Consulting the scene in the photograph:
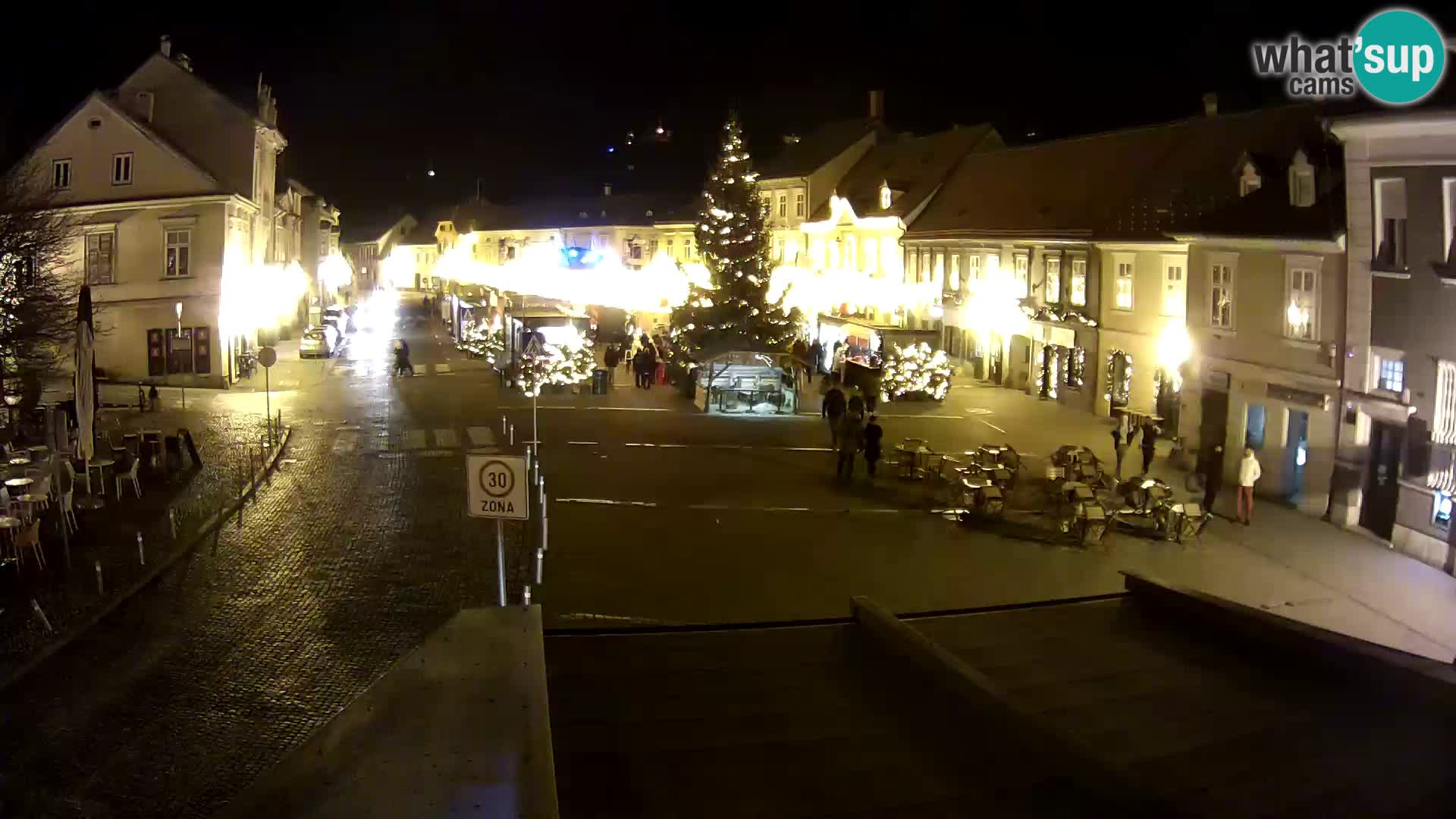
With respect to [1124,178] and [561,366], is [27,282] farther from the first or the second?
[1124,178]

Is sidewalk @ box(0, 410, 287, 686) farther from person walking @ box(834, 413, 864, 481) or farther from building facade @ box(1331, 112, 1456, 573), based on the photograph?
building facade @ box(1331, 112, 1456, 573)

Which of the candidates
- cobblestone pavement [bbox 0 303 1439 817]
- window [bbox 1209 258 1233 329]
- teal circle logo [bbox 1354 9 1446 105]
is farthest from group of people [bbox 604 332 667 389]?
teal circle logo [bbox 1354 9 1446 105]

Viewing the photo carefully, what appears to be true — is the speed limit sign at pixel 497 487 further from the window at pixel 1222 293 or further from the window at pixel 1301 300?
the window at pixel 1222 293

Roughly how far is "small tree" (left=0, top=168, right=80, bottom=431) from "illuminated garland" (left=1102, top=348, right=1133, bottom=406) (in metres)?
26.1

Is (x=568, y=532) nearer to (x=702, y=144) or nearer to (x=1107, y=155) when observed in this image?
(x=1107, y=155)

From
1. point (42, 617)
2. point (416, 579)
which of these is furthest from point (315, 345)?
point (42, 617)

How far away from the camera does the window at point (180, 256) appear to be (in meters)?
38.4

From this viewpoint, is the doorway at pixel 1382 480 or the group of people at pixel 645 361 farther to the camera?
the group of people at pixel 645 361

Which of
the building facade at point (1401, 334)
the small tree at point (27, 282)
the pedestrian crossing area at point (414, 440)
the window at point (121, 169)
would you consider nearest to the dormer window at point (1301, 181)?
the building facade at point (1401, 334)

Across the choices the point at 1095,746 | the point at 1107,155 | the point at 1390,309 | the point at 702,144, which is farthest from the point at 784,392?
the point at 702,144

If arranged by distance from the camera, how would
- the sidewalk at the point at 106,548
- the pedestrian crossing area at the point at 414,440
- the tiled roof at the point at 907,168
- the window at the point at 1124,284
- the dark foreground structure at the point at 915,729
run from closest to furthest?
the dark foreground structure at the point at 915,729
the sidewalk at the point at 106,548
the pedestrian crossing area at the point at 414,440
the window at the point at 1124,284
the tiled roof at the point at 907,168

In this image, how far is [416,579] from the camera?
50.7ft

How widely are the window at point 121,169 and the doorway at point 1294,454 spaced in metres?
34.4

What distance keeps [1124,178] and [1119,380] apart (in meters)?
7.05
